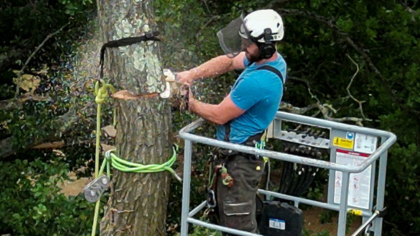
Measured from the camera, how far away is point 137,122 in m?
3.81

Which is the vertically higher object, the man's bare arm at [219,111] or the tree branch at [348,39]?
the tree branch at [348,39]

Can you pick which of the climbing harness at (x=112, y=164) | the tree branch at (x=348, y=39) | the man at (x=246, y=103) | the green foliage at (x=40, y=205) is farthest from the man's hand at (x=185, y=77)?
the tree branch at (x=348, y=39)

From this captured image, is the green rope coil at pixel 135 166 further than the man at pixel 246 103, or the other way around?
the man at pixel 246 103

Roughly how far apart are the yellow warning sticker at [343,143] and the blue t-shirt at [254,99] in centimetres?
39

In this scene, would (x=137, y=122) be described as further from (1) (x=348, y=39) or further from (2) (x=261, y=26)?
(1) (x=348, y=39)

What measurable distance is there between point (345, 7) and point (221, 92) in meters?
1.80

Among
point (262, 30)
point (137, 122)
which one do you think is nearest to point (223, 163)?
point (137, 122)

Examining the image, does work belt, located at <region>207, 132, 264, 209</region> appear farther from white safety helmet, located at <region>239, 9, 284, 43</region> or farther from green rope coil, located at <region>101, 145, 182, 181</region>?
white safety helmet, located at <region>239, 9, 284, 43</region>

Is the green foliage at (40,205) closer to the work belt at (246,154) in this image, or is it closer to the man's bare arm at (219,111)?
the work belt at (246,154)

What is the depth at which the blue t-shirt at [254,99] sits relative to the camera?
13.0 ft

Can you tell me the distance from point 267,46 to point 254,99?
0.26 m

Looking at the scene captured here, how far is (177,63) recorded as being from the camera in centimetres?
580

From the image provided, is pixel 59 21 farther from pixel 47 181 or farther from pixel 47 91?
pixel 47 181

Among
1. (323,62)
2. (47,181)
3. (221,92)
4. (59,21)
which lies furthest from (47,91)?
(323,62)
